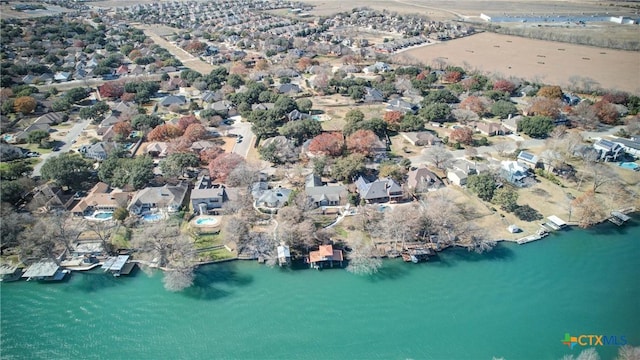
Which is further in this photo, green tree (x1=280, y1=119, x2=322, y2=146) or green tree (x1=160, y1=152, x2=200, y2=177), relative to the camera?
green tree (x1=280, y1=119, x2=322, y2=146)

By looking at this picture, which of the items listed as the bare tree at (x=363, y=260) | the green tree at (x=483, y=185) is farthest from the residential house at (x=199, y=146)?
the green tree at (x=483, y=185)

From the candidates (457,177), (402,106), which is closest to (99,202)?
(457,177)

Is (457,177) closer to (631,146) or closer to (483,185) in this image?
(483,185)

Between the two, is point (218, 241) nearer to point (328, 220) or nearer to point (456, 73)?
point (328, 220)

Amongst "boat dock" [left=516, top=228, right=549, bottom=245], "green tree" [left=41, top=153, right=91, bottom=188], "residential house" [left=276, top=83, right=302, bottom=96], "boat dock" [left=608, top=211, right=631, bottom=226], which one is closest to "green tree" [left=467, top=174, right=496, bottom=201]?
"boat dock" [left=516, top=228, right=549, bottom=245]

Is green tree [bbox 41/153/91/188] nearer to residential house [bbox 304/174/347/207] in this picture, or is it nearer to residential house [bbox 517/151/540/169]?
residential house [bbox 304/174/347/207]

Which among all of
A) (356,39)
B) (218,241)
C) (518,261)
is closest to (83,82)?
(218,241)

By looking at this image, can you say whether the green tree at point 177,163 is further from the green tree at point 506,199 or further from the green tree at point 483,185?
the green tree at point 506,199
